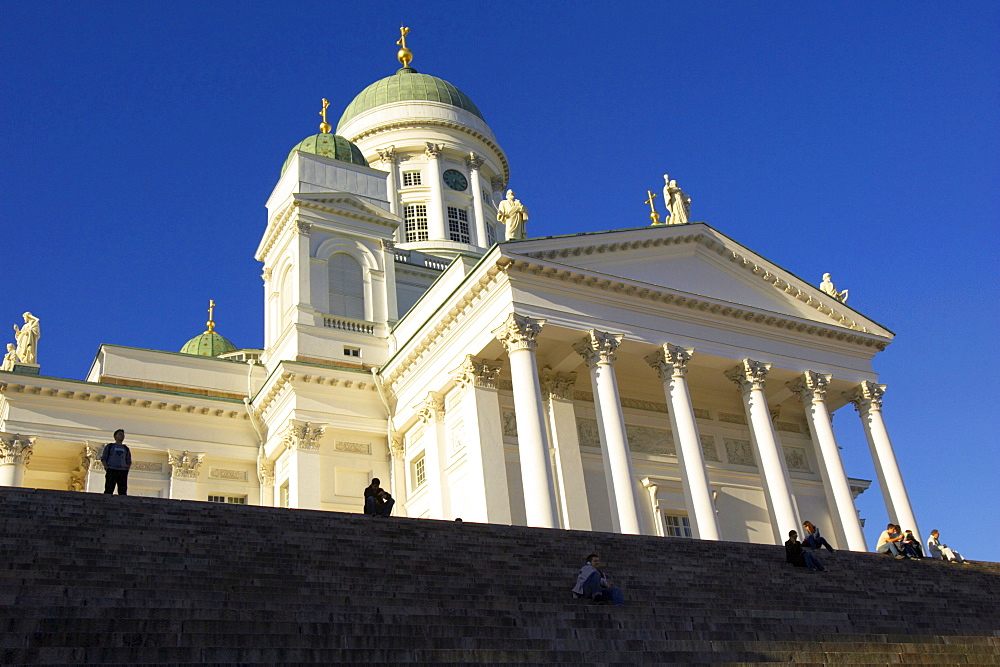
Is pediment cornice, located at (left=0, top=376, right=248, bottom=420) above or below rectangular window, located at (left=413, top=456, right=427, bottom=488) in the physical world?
above

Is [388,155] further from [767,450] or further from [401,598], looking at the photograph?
[401,598]

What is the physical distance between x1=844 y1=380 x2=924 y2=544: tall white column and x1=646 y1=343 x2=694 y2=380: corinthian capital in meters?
6.77

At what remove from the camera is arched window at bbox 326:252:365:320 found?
31.4 metres

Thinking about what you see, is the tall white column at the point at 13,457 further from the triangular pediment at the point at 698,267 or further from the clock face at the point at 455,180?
the clock face at the point at 455,180

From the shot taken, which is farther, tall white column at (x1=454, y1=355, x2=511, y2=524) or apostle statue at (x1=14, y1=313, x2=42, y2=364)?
apostle statue at (x1=14, y1=313, x2=42, y2=364)

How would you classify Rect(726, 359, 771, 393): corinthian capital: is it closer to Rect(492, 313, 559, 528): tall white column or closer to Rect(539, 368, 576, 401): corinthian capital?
Rect(539, 368, 576, 401): corinthian capital

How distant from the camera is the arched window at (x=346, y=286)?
31422 millimetres

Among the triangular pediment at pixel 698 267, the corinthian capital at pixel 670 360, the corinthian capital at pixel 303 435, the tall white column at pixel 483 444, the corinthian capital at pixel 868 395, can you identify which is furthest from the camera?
the corinthian capital at pixel 868 395

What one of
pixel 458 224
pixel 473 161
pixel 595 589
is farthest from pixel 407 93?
pixel 595 589

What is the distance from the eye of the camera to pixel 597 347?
2375 centimetres

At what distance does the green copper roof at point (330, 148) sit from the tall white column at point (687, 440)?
609 inches

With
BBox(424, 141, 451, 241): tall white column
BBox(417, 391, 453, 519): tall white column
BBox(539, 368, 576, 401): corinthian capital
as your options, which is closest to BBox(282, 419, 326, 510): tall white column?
BBox(417, 391, 453, 519): tall white column

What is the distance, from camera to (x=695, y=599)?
43.1 ft

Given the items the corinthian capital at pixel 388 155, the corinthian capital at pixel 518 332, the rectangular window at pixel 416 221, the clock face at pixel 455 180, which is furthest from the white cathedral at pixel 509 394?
the clock face at pixel 455 180
